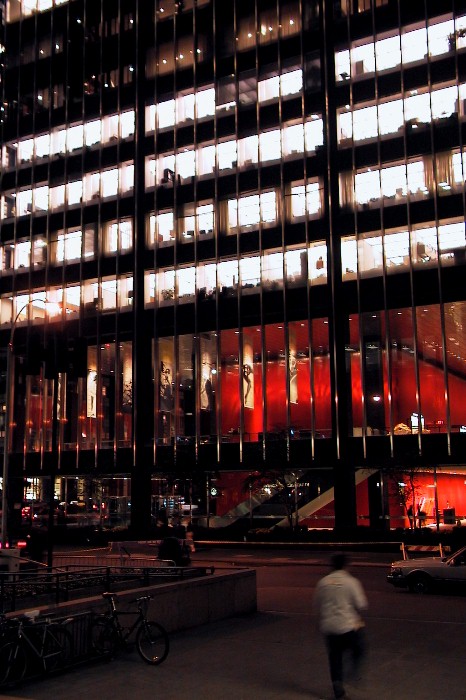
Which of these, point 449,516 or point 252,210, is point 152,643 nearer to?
point 449,516

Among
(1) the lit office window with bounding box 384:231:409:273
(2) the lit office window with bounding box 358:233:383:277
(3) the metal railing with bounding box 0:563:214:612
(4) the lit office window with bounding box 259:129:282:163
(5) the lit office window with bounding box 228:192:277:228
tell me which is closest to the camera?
(3) the metal railing with bounding box 0:563:214:612

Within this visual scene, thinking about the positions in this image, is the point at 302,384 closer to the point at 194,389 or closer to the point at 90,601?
the point at 194,389

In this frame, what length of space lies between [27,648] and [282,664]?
3906 mm

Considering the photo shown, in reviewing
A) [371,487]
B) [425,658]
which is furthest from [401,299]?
[425,658]

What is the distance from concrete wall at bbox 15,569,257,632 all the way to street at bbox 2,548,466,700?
0.33 m

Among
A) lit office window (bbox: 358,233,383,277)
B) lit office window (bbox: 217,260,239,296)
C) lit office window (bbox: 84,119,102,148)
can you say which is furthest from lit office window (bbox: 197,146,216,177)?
lit office window (bbox: 358,233,383,277)

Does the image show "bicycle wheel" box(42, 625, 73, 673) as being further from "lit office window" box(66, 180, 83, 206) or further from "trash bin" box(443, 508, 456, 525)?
"lit office window" box(66, 180, 83, 206)

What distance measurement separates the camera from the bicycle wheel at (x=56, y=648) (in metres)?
11.9

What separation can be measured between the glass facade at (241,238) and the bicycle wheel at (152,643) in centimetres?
2756

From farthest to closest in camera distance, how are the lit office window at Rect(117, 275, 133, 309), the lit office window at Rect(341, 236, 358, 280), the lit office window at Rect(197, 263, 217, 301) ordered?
the lit office window at Rect(117, 275, 133, 309)
the lit office window at Rect(197, 263, 217, 301)
the lit office window at Rect(341, 236, 358, 280)

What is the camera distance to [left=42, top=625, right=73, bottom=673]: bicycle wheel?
11930 millimetres

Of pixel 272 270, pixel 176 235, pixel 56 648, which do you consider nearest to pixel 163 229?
pixel 176 235

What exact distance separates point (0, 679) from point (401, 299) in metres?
36.0

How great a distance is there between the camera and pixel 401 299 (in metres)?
44.3
